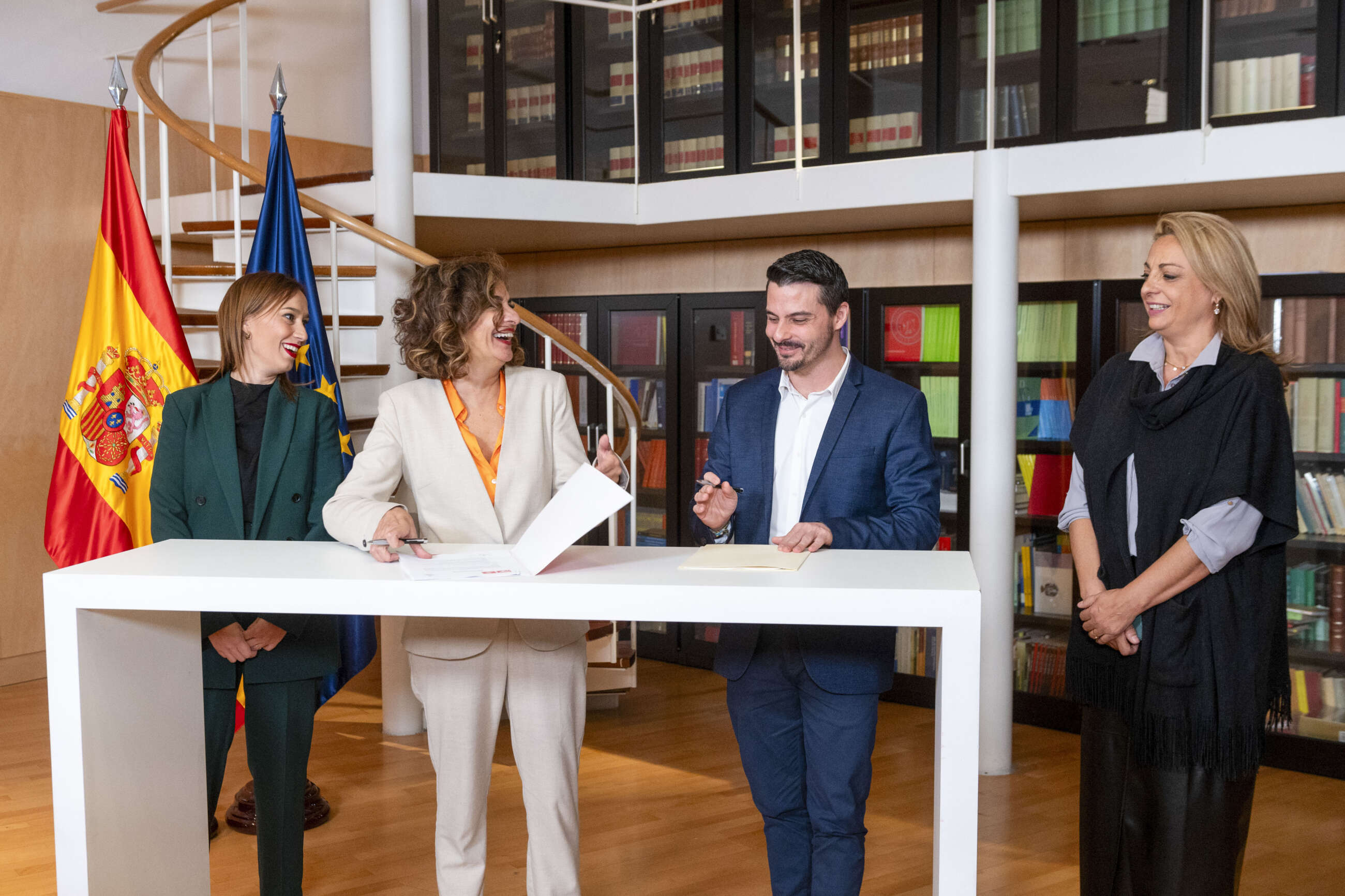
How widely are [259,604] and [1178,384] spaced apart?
71.2 inches

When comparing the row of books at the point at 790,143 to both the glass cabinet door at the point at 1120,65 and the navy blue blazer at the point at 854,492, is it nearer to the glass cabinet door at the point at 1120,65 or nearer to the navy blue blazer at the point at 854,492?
the glass cabinet door at the point at 1120,65

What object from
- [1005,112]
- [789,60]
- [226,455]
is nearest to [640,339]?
[789,60]

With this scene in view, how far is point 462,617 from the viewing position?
2.33 meters

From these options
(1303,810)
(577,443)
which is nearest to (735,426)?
(577,443)

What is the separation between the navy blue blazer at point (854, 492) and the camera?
7.33 ft

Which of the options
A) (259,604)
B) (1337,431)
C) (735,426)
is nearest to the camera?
(259,604)

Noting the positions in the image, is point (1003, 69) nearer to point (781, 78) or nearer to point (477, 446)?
point (781, 78)

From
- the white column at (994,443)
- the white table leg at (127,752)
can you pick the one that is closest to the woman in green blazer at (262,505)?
the white table leg at (127,752)

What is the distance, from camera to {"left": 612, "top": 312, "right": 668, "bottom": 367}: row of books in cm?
573

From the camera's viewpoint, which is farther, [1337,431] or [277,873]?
[1337,431]

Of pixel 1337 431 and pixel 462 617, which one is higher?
pixel 1337 431

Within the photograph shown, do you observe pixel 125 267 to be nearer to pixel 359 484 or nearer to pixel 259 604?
pixel 359 484

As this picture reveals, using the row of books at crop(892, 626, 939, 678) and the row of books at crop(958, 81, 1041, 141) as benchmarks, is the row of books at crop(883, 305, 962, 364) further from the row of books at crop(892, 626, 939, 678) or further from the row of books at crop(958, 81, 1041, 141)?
the row of books at crop(892, 626, 939, 678)

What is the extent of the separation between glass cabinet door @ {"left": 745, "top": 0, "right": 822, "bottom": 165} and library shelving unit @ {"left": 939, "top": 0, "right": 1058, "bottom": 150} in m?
0.57
